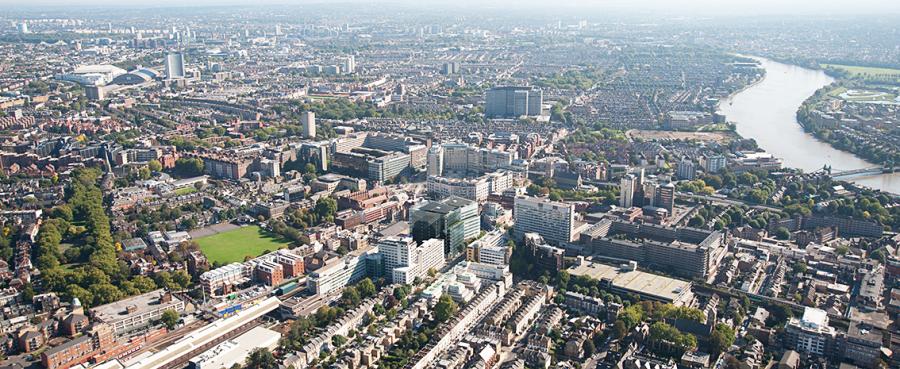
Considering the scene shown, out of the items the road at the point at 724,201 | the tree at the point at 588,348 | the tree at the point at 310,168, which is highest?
the tree at the point at 310,168

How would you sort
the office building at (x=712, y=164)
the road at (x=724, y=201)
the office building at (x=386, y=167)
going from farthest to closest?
1. the office building at (x=712, y=164)
2. the office building at (x=386, y=167)
3. the road at (x=724, y=201)

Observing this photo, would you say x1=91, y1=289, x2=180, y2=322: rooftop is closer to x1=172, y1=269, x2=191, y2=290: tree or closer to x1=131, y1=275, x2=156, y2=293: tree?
x1=131, y1=275, x2=156, y2=293: tree

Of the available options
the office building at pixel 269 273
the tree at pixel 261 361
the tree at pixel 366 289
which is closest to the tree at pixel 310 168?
the office building at pixel 269 273

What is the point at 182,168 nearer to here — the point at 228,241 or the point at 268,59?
the point at 228,241

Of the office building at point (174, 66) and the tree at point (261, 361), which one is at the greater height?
the office building at point (174, 66)

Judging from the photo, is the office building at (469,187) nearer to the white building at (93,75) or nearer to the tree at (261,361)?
the tree at (261,361)

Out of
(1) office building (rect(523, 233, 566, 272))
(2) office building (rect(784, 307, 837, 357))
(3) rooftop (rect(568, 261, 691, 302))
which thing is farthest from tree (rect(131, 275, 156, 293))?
(2) office building (rect(784, 307, 837, 357))
